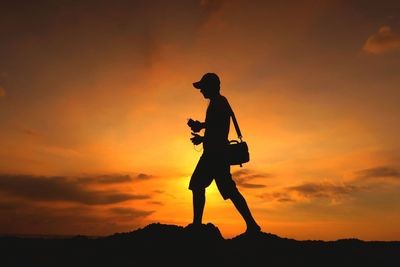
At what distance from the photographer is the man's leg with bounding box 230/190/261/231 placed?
8375mm

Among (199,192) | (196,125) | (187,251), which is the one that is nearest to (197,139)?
(196,125)

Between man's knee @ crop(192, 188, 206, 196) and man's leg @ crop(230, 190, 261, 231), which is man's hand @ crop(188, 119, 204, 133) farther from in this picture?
man's leg @ crop(230, 190, 261, 231)

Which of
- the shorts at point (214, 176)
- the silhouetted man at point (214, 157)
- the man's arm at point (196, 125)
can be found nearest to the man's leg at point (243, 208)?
the silhouetted man at point (214, 157)

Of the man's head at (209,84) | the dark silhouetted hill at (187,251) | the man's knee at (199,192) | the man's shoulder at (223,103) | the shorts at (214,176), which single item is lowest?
the dark silhouetted hill at (187,251)

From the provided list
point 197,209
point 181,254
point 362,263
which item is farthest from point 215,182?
point 362,263

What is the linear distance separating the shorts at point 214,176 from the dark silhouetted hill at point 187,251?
2.96 ft

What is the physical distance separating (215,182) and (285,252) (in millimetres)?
1961

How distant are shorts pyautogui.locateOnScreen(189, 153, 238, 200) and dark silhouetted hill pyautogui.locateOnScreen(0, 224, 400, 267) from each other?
2.96 feet

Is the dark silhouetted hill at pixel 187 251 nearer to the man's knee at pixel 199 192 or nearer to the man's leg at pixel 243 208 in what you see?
the man's leg at pixel 243 208

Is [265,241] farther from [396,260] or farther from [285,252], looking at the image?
[396,260]

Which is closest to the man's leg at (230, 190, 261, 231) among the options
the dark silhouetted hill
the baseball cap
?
the dark silhouetted hill

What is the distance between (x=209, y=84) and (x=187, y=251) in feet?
11.1

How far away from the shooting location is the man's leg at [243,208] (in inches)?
330

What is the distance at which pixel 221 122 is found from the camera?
28.1 feet
